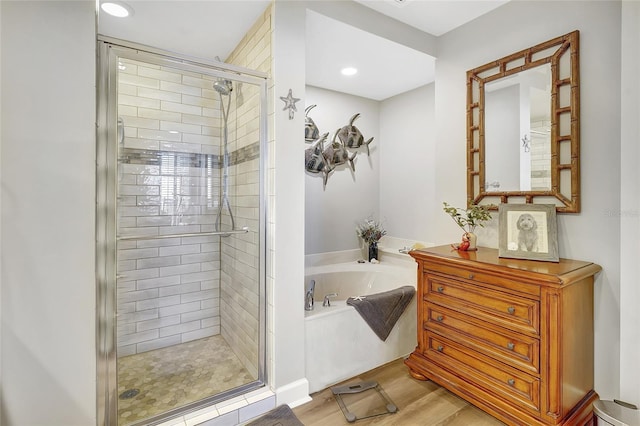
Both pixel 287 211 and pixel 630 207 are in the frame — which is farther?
pixel 287 211

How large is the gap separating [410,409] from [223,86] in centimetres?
232

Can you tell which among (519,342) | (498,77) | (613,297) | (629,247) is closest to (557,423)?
(519,342)

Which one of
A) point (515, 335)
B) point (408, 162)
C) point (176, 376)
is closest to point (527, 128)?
point (515, 335)

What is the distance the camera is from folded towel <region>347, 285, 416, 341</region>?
2.17 m

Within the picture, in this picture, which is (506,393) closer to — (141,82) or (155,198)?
(155,198)

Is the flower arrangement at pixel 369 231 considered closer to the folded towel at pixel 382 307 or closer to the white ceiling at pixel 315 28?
the folded towel at pixel 382 307

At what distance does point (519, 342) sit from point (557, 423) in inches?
14.4

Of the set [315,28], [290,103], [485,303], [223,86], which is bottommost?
[485,303]

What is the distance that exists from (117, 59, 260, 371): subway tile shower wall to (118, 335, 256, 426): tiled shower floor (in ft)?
0.26

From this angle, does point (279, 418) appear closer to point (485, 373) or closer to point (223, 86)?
Answer: point (485, 373)

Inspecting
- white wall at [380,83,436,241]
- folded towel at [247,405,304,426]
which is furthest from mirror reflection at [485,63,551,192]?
folded towel at [247,405,304,426]

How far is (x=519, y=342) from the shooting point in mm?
1566

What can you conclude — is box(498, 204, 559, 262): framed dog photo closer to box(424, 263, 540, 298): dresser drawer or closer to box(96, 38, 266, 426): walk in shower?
box(424, 263, 540, 298): dresser drawer

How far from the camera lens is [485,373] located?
1.72 meters
